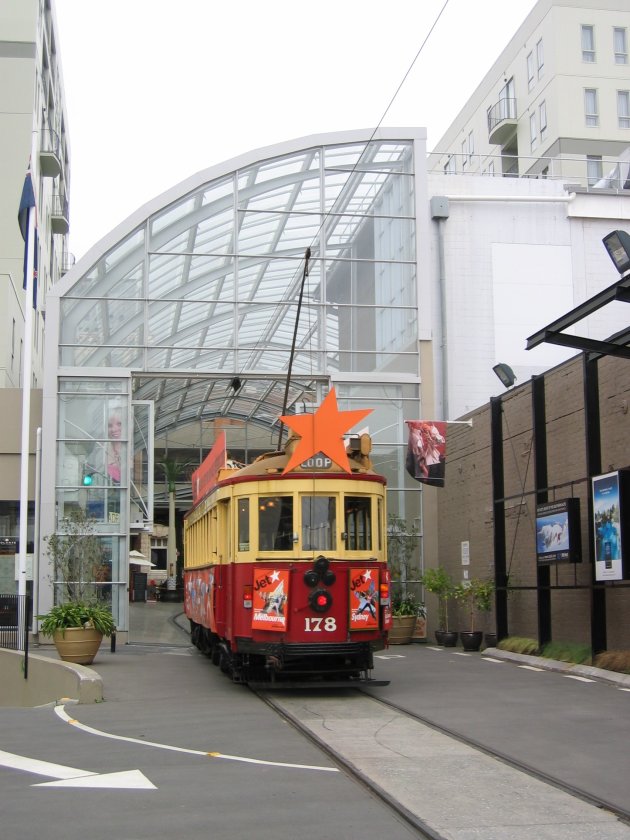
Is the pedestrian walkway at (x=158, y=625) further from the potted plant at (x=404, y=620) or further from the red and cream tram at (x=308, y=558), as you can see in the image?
the red and cream tram at (x=308, y=558)

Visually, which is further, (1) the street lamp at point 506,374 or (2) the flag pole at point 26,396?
(2) the flag pole at point 26,396

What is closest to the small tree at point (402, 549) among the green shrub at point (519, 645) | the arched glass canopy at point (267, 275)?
the arched glass canopy at point (267, 275)

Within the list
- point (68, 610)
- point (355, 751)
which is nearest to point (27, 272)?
point (68, 610)

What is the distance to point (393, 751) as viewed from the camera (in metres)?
9.35

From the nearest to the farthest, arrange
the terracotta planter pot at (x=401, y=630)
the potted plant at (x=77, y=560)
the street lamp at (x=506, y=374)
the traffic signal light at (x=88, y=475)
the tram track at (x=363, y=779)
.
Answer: the tram track at (x=363, y=779) → the street lamp at (x=506, y=374) → the potted plant at (x=77, y=560) → the terracotta planter pot at (x=401, y=630) → the traffic signal light at (x=88, y=475)

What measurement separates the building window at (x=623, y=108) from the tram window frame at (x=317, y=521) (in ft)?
117

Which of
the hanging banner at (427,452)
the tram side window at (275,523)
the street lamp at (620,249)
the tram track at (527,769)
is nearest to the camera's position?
the tram track at (527,769)

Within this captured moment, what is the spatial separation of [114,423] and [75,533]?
2963 millimetres

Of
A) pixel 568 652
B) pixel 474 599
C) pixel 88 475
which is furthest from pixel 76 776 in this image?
pixel 88 475

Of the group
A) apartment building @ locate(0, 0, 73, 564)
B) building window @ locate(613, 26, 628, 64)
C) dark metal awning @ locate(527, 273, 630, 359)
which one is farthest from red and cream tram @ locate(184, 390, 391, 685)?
building window @ locate(613, 26, 628, 64)

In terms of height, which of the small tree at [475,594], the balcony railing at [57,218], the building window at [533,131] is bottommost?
the small tree at [475,594]

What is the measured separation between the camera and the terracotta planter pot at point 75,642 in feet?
59.5

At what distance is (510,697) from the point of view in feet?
43.8

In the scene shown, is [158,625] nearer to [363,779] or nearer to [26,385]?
[26,385]
